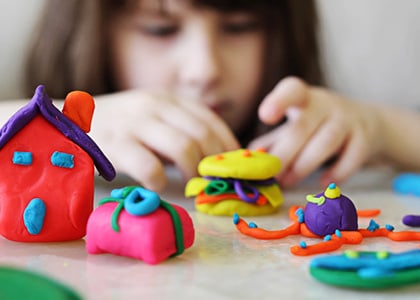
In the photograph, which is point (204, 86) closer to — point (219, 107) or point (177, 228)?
point (219, 107)

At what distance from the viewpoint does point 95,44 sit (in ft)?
4.31

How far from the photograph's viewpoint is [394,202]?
80 centimetres

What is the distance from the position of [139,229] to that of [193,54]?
756 millimetres

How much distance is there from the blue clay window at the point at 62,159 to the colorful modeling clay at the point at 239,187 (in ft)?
0.70

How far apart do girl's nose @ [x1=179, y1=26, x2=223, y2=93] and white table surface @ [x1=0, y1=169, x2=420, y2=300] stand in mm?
578

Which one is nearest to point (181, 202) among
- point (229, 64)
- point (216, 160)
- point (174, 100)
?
point (216, 160)

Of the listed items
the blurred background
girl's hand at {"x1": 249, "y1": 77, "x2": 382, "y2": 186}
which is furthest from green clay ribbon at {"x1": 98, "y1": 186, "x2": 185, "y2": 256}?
the blurred background

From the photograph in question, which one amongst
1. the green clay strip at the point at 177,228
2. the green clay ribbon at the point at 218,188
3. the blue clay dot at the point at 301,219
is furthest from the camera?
the green clay ribbon at the point at 218,188

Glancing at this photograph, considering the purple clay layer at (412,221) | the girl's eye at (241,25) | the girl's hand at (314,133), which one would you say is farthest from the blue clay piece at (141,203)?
the girl's eye at (241,25)

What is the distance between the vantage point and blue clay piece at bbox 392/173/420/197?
2.83ft

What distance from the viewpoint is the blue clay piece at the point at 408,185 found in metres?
0.86

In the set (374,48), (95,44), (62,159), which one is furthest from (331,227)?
(374,48)

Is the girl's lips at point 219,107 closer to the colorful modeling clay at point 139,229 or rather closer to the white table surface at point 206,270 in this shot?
the white table surface at point 206,270

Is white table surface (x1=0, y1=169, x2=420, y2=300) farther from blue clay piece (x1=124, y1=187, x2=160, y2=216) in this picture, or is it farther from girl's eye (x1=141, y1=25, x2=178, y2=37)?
girl's eye (x1=141, y1=25, x2=178, y2=37)
